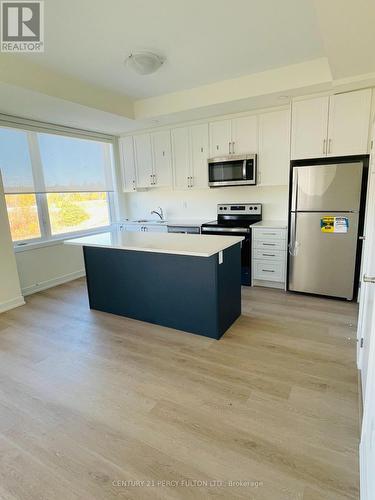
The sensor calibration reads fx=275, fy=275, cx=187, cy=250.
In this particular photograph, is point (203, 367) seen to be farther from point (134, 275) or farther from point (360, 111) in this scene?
point (360, 111)

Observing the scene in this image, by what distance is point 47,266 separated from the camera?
14.6ft

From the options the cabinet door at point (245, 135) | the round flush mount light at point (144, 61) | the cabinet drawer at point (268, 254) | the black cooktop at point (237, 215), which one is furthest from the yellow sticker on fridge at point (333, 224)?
the round flush mount light at point (144, 61)

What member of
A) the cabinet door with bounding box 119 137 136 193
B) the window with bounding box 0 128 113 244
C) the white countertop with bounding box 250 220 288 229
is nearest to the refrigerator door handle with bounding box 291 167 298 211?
the white countertop with bounding box 250 220 288 229

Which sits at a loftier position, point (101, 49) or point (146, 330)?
point (101, 49)

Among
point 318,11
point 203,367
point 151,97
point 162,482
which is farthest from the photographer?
point 151,97

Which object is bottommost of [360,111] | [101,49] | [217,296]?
[217,296]

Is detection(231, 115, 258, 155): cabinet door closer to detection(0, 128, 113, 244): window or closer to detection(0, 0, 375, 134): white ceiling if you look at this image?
detection(0, 0, 375, 134): white ceiling

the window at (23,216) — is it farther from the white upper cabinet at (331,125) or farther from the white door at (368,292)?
the white door at (368,292)

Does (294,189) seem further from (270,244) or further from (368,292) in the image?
(368,292)

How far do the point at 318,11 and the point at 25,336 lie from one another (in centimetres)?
372

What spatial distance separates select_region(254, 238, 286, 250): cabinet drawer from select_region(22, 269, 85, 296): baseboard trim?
314 centimetres

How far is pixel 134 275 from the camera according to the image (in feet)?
9.93

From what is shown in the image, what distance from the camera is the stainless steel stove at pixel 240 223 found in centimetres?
403

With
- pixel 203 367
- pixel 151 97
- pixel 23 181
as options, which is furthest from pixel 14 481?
pixel 151 97
